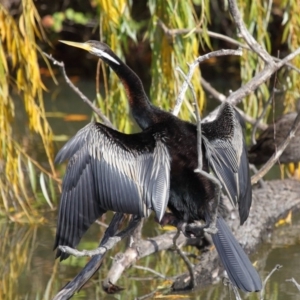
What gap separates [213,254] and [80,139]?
1.48 metres

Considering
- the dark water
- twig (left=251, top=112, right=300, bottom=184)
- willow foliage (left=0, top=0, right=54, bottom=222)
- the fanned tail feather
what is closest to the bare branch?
the dark water

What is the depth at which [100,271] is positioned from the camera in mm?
5438

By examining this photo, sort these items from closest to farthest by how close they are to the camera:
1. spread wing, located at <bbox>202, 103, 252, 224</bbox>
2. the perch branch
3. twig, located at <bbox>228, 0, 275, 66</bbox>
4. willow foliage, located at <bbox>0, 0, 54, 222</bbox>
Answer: the perch branch → spread wing, located at <bbox>202, 103, 252, 224</bbox> → twig, located at <bbox>228, 0, 275, 66</bbox> → willow foliage, located at <bbox>0, 0, 54, 222</bbox>

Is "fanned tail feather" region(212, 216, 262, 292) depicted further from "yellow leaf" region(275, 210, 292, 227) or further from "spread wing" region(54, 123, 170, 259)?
"yellow leaf" region(275, 210, 292, 227)

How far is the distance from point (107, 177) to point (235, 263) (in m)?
0.70

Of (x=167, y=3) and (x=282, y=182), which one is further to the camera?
(x=282, y=182)

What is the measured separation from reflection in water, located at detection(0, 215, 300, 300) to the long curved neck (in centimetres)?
111

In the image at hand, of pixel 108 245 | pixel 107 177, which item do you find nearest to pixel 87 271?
pixel 108 245

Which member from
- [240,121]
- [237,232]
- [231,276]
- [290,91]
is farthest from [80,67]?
[231,276]

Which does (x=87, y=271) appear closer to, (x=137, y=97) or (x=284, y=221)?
(x=137, y=97)

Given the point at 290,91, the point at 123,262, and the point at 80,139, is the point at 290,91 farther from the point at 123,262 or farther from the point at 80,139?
the point at 80,139

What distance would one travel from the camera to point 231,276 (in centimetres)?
391

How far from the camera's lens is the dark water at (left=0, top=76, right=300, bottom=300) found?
199 inches

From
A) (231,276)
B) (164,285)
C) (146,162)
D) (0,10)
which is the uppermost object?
(0,10)
